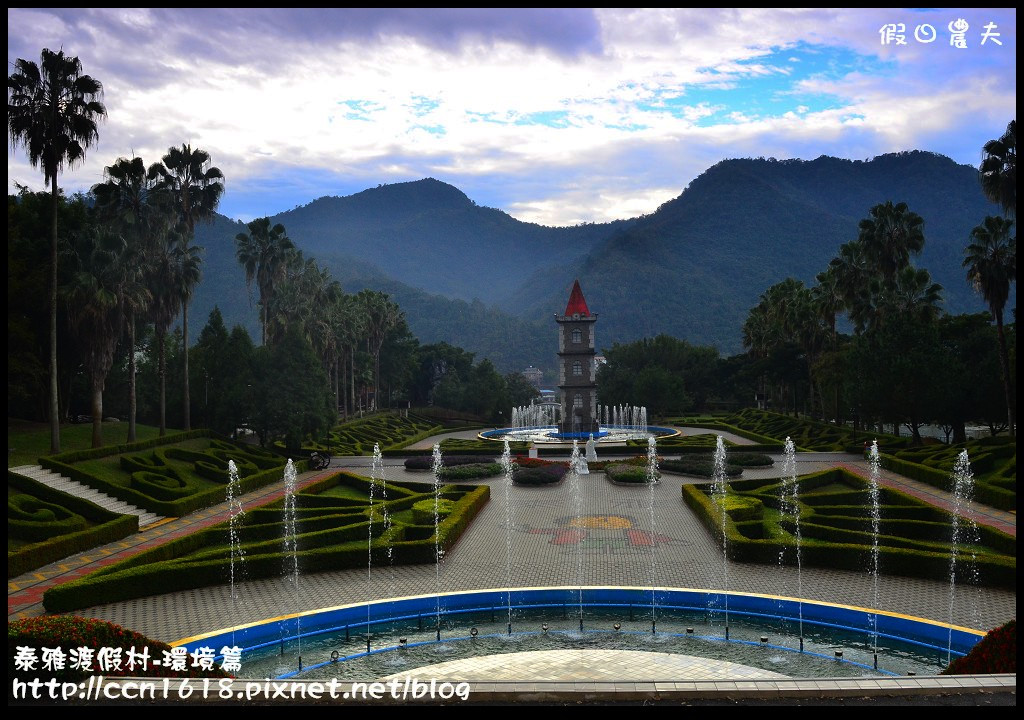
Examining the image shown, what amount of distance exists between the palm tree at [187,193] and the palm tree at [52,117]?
10.0 metres

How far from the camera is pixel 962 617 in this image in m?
16.3

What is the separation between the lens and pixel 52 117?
29547 millimetres

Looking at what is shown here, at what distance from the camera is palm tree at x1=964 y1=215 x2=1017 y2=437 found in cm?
3628

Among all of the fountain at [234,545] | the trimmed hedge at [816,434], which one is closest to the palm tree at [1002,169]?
the trimmed hedge at [816,434]

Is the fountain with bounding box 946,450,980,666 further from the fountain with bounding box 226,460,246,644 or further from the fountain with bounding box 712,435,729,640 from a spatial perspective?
the fountain with bounding box 226,460,246,644

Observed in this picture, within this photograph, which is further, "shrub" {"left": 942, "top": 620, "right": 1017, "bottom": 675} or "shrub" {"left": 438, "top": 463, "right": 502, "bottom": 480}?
"shrub" {"left": 438, "top": 463, "right": 502, "bottom": 480}

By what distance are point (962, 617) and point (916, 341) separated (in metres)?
28.2

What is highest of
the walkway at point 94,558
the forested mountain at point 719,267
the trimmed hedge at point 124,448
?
the forested mountain at point 719,267

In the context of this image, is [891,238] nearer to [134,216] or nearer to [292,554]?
[292,554]

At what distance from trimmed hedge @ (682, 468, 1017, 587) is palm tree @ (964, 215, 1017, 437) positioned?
13676 mm

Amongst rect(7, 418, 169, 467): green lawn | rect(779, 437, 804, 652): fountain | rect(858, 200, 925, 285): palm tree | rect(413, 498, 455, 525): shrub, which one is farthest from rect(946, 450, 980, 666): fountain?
rect(7, 418, 169, 467): green lawn

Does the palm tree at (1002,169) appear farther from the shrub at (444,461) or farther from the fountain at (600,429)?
the shrub at (444,461)

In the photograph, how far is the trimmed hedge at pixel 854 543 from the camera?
19156 millimetres

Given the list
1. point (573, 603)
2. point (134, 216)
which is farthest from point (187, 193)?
point (573, 603)
